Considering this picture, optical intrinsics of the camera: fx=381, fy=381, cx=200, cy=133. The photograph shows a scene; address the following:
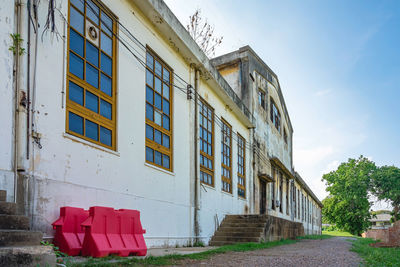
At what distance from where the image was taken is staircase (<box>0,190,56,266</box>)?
10.9 ft

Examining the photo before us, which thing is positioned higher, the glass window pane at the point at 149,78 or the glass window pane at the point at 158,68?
the glass window pane at the point at 158,68

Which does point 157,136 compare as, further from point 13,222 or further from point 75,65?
point 13,222

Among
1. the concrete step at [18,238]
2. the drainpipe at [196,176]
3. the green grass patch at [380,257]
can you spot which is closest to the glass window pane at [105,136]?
the concrete step at [18,238]

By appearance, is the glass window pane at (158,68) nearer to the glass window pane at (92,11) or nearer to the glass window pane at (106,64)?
the glass window pane at (106,64)

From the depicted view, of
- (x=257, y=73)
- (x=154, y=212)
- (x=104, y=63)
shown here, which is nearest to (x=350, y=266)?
(x=154, y=212)

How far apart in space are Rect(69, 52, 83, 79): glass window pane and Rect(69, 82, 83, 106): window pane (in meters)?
0.19

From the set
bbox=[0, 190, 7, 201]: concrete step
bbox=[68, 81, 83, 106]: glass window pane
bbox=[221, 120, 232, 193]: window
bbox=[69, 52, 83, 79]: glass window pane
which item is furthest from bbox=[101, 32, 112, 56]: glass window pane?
bbox=[221, 120, 232, 193]: window

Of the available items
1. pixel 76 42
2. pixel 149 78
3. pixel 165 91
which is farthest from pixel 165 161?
pixel 76 42

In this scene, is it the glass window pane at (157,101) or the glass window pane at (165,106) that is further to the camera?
the glass window pane at (165,106)

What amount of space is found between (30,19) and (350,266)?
18.7 feet

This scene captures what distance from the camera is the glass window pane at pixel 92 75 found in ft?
21.2

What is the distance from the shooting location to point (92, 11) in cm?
675

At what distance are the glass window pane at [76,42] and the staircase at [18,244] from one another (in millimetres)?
3009

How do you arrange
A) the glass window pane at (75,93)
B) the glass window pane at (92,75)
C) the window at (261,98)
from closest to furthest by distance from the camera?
the glass window pane at (75,93) → the glass window pane at (92,75) → the window at (261,98)
